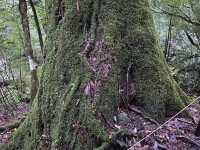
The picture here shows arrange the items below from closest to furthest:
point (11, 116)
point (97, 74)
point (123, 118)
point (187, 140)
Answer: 1. point (187, 140)
2. point (123, 118)
3. point (97, 74)
4. point (11, 116)

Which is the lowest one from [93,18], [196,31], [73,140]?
[73,140]

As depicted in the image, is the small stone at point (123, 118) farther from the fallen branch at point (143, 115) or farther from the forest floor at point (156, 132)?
the fallen branch at point (143, 115)

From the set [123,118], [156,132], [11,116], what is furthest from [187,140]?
[11,116]

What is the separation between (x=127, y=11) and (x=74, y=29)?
30.0 inches

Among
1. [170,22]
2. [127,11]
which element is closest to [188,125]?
[127,11]

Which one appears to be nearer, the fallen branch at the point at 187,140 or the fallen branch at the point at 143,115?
the fallen branch at the point at 187,140

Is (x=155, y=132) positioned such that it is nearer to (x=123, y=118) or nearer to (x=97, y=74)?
(x=123, y=118)

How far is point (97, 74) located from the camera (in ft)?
14.5

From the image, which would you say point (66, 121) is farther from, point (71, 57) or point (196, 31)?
point (196, 31)

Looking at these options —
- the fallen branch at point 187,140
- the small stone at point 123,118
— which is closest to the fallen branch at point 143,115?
the small stone at point 123,118

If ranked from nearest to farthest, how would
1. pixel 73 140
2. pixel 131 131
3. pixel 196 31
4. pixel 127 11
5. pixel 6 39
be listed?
pixel 131 131
pixel 73 140
pixel 127 11
pixel 196 31
pixel 6 39

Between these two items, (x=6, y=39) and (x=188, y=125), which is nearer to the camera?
(x=188, y=125)

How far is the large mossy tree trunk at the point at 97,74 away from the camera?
434 centimetres

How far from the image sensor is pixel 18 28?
1352cm
